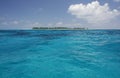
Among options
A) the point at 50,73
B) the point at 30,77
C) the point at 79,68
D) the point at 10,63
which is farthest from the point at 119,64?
the point at 10,63

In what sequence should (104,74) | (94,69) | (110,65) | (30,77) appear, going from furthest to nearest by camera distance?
(110,65), (94,69), (104,74), (30,77)

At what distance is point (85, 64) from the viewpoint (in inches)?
297

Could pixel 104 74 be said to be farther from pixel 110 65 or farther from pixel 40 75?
pixel 40 75

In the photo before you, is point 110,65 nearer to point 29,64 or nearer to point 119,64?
point 119,64

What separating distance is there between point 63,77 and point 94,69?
2.35 metres

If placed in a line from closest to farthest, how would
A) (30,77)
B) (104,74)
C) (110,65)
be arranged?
(30,77), (104,74), (110,65)

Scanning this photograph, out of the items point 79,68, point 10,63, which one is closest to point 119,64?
point 79,68

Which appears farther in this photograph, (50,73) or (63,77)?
(50,73)

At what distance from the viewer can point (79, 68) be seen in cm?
691

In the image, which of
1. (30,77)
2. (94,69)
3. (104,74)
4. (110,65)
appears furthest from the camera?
(110,65)

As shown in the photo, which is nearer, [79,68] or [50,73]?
[50,73]

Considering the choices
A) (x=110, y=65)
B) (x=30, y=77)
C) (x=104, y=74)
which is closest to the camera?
(x=30, y=77)

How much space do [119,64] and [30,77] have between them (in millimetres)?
6223

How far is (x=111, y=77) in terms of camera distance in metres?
5.66
